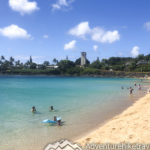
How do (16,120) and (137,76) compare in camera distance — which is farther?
(137,76)

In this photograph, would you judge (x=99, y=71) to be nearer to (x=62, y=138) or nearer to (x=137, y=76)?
(x=137, y=76)

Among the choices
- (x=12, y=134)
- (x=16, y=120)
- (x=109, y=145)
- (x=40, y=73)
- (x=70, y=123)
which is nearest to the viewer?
(x=109, y=145)

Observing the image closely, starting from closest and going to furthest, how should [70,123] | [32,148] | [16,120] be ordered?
1. [32,148]
2. [70,123]
3. [16,120]

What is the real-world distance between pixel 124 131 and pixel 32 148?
509cm

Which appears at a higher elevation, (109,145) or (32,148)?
(109,145)

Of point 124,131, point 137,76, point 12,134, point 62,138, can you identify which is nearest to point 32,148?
point 62,138

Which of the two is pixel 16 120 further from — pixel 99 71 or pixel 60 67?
pixel 60 67

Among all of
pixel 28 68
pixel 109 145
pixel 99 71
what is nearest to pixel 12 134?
pixel 109 145

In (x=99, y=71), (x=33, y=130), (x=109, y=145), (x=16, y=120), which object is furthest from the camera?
(x=99, y=71)

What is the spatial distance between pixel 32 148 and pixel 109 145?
398cm

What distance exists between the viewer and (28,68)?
150 m

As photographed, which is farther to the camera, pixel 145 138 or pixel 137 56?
pixel 137 56

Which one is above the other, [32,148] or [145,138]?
[145,138]

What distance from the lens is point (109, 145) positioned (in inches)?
288
